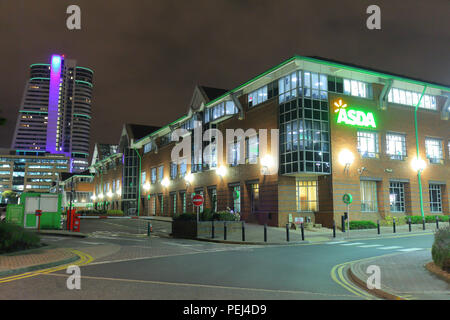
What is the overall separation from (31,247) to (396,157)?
2682cm

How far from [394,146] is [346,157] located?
5691 millimetres

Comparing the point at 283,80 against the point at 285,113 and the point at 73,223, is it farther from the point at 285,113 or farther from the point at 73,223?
the point at 73,223

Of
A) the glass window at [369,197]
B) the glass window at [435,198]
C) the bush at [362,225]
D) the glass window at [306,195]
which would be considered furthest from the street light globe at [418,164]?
the glass window at [306,195]

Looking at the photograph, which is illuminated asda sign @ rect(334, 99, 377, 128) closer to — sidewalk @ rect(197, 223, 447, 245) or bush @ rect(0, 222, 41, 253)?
sidewalk @ rect(197, 223, 447, 245)

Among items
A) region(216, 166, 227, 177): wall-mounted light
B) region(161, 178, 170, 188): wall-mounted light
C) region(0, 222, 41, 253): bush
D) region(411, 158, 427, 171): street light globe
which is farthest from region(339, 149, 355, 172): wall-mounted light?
region(161, 178, 170, 188): wall-mounted light

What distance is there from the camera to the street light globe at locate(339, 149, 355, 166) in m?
28.5

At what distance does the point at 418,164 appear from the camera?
32.0 m

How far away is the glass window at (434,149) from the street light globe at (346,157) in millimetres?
9326

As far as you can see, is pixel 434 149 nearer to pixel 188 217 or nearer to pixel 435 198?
pixel 435 198

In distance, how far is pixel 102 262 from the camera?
11.9 metres

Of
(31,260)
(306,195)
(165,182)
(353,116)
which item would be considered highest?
(353,116)

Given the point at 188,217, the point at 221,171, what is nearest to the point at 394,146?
the point at 221,171

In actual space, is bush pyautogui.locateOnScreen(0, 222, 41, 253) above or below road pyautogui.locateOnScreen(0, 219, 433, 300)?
above

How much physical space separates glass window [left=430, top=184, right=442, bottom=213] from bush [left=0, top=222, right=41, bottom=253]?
29.9 meters
